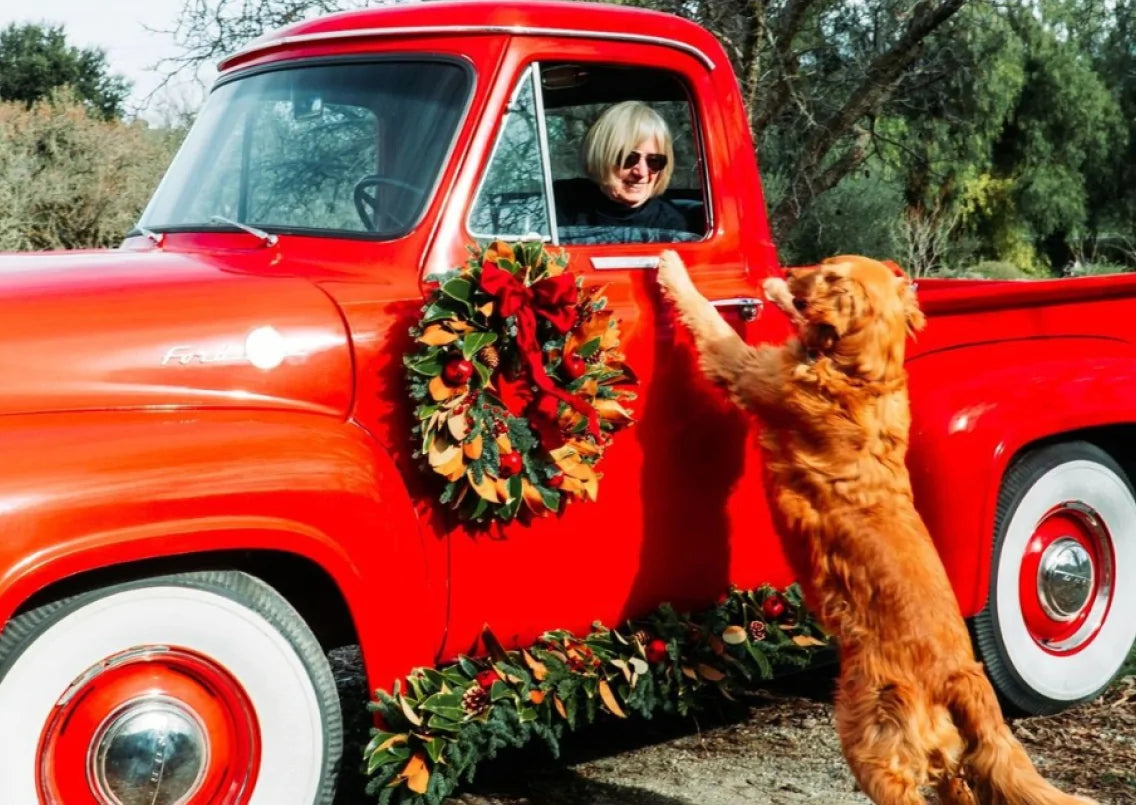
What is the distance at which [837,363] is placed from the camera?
11.5 feet

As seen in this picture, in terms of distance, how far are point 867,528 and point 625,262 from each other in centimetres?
97

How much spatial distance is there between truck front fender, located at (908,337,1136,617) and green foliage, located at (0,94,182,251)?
1311cm

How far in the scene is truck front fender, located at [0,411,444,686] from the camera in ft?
8.83

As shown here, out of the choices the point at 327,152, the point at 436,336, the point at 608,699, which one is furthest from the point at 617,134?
the point at 608,699

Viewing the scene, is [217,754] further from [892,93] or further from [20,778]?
[892,93]

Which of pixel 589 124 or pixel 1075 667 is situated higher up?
pixel 589 124

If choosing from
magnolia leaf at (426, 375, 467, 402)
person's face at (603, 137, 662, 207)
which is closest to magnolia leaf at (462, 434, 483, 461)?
magnolia leaf at (426, 375, 467, 402)

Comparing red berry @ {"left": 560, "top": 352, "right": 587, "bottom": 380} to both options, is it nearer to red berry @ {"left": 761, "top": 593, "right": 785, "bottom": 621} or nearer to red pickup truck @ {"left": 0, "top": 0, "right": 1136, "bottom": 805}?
red pickup truck @ {"left": 0, "top": 0, "right": 1136, "bottom": 805}

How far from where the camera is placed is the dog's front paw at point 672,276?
3709mm

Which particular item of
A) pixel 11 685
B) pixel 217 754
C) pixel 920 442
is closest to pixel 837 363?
pixel 920 442

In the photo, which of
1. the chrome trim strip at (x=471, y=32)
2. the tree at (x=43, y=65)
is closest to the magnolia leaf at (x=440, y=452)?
the chrome trim strip at (x=471, y=32)

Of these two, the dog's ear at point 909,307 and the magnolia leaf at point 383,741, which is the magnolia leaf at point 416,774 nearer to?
the magnolia leaf at point 383,741

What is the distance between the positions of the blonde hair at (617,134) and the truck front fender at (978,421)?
1.10 meters

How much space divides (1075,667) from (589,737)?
164cm
